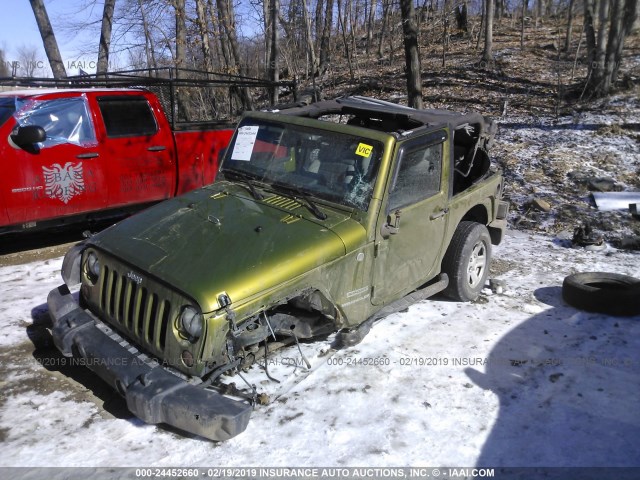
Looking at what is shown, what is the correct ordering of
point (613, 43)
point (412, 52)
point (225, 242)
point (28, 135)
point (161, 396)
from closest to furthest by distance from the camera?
point (161, 396) → point (225, 242) → point (28, 135) → point (412, 52) → point (613, 43)

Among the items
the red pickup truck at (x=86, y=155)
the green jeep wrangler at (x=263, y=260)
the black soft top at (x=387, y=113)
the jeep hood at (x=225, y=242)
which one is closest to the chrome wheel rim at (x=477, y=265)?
the green jeep wrangler at (x=263, y=260)

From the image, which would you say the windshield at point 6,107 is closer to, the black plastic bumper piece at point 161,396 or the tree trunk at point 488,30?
the black plastic bumper piece at point 161,396

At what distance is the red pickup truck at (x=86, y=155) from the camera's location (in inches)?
246

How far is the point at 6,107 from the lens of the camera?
20.9ft

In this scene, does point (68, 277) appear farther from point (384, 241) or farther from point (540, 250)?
point (540, 250)

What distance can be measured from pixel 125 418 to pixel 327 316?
152cm

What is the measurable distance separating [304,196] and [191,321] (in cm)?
151

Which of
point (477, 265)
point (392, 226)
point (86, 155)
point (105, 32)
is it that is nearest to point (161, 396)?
point (392, 226)

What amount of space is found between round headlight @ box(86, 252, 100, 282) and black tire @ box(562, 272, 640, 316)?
439cm

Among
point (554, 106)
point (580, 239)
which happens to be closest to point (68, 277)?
point (580, 239)

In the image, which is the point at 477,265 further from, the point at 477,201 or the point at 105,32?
the point at 105,32

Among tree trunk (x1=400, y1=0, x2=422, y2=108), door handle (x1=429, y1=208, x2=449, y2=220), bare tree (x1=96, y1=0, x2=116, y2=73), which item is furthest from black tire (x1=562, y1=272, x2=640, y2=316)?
bare tree (x1=96, y1=0, x2=116, y2=73)

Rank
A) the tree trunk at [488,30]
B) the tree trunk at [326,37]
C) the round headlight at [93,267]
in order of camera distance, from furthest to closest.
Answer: the tree trunk at [326,37]
the tree trunk at [488,30]
the round headlight at [93,267]

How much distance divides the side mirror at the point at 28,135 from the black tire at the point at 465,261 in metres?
4.49
